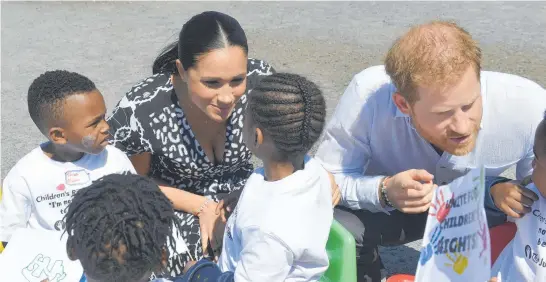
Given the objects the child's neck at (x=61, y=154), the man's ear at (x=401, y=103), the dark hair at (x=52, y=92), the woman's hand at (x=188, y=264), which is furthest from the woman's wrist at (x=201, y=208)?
the man's ear at (x=401, y=103)

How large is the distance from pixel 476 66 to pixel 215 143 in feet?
3.90

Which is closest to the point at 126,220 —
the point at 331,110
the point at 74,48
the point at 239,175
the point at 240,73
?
the point at 240,73

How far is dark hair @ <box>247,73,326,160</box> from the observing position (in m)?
2.37

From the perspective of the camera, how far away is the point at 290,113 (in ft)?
7.78

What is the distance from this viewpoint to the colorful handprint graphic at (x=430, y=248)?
2314 mm

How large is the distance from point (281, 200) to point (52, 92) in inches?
42.4

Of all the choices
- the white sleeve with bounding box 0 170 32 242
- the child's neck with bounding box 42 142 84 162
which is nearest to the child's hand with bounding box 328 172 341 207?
the child's neck with bounding box 42 142 84 162

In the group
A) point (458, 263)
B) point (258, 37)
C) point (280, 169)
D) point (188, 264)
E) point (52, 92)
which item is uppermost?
point (52, 92)

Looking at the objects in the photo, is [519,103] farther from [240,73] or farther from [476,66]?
[240,73]

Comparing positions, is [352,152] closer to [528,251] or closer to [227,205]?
[227,205]

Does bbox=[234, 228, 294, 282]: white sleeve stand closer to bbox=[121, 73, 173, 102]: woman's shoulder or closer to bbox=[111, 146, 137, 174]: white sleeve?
bbox=[111, 146, 137, 174]: white sleeve

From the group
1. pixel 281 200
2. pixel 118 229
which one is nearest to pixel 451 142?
pixel 281 200

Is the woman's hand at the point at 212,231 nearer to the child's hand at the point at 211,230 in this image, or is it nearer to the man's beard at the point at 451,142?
the child's hand at the point at 211,230

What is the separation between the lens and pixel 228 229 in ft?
8.44
